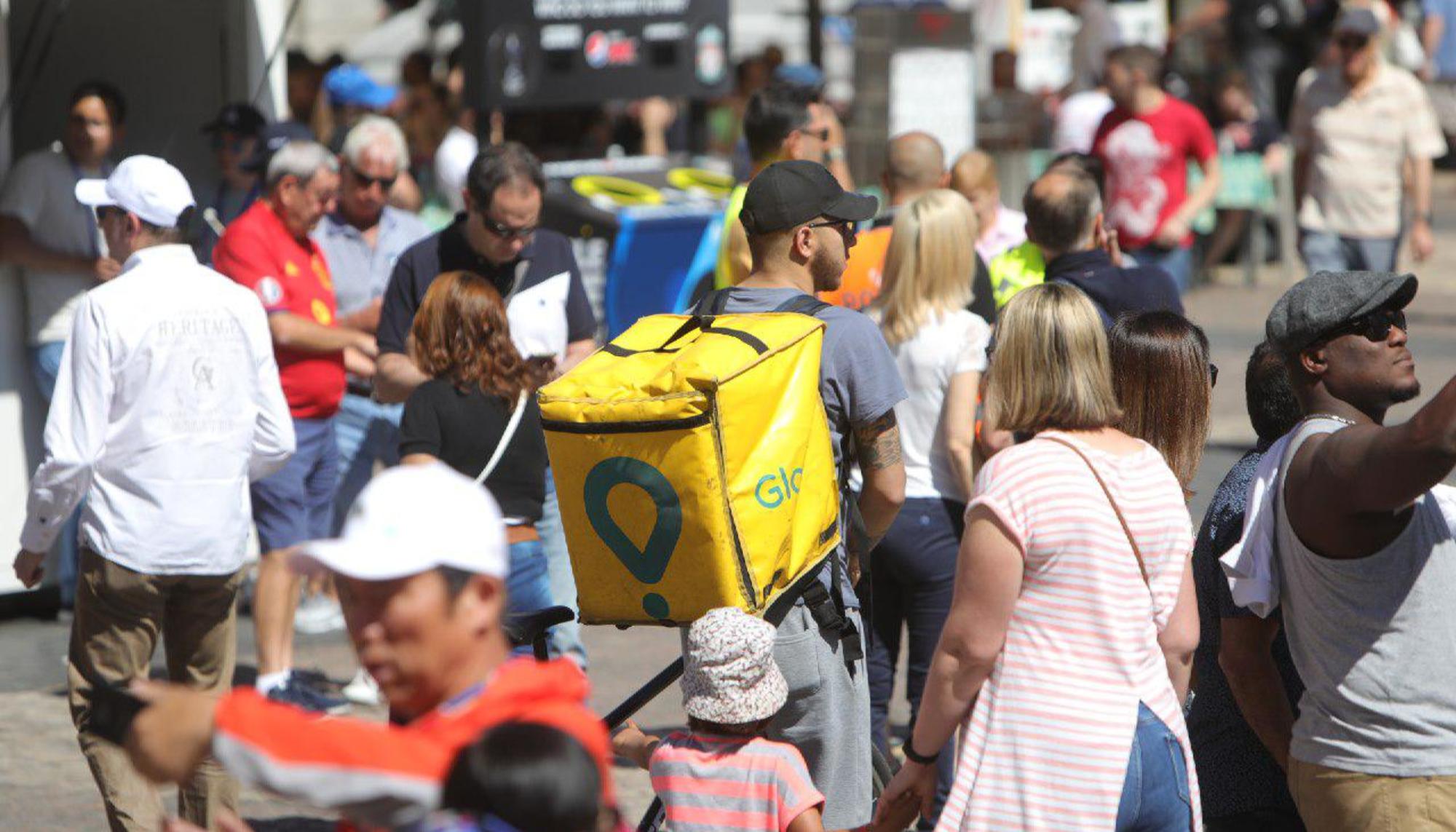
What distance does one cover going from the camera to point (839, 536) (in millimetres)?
4336

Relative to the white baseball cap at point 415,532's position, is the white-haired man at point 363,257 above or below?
below

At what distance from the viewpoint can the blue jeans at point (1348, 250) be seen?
10.0 m

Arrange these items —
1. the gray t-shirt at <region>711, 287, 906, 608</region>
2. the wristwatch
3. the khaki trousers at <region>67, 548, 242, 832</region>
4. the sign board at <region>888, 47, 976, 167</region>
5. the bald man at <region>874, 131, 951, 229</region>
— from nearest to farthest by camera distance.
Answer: the wristwatch
the gray t-shirt at <region>711, 287, 906, 608</region>
the khaki trousers at <region>67, 548, 242, 832</region>
the bald man at <region>874, 131, 951, 229</region>
the sign board at <region>888, 47, 976, 167</region>

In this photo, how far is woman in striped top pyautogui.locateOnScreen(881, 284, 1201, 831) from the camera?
3.50m

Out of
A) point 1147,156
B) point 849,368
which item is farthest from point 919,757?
point 1147,156

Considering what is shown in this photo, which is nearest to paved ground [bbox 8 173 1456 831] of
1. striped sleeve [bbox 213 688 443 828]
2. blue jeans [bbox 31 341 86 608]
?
blue jeans [bbox 31 341 86 608]

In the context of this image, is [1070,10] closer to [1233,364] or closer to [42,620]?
[1233,364]

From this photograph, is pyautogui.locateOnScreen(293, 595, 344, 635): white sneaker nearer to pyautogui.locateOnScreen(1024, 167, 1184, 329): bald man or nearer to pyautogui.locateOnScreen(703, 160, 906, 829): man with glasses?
pyautogui.locateOnScreen(1024, 167, 1184, 329): bald man

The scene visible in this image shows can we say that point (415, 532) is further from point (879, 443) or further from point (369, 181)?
point (369, 181)

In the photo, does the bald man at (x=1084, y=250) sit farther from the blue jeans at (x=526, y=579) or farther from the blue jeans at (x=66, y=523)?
the blue jeans at (x=66, y=523)

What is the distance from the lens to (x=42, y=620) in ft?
26.3

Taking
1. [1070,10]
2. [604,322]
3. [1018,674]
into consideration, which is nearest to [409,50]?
[1070,10]

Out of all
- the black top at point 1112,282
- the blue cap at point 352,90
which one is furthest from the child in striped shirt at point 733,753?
the blue cap at point 352,90

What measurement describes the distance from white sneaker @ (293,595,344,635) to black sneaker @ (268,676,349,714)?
3.51 ft
